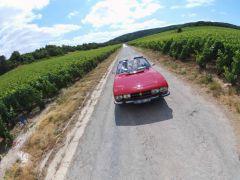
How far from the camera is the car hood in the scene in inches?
353

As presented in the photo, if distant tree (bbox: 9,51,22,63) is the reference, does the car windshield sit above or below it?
above

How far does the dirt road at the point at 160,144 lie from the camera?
205 inches

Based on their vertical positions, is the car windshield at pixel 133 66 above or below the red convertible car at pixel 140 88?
above

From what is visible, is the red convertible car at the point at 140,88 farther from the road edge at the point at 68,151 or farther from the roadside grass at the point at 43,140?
the roadside grass at the point at 43,140

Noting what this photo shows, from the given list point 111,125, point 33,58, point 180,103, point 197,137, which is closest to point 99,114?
point 111,125

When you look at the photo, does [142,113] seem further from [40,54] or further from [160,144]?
[40,54]

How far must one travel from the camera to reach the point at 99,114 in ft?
32.4

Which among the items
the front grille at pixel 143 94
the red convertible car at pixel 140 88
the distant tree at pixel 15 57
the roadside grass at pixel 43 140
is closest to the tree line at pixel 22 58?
the distant tree at pixel 15 57

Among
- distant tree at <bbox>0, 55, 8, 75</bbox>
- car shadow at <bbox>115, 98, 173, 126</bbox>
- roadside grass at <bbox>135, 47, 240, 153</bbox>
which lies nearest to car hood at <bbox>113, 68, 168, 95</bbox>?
car shadow at <bbox>115, 98, 173, 126</bbox>

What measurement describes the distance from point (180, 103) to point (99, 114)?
2855 mm

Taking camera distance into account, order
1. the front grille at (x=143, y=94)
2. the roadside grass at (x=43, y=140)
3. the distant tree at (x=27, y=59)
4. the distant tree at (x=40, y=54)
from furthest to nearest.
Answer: the distant tree at (x=40, y=54)
the distant tree at (x=27, y=59)
the front grille at (x=143, y=94)
the roadside grass at (x=43, y=140)

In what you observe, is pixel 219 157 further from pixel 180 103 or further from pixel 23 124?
pixel 23 124

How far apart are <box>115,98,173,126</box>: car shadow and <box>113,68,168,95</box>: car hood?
722 mm

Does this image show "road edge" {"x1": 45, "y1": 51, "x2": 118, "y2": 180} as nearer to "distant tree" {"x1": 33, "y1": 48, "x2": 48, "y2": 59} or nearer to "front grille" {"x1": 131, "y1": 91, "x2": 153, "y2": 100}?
"front grille" {"x1": 131, "y1": 91, "x2": 153, "y2": 100}
